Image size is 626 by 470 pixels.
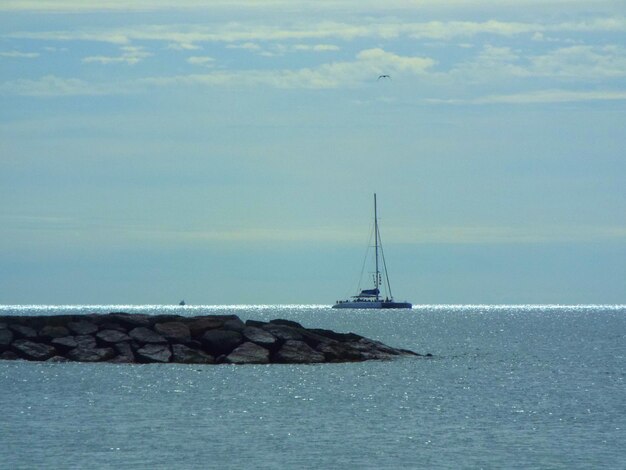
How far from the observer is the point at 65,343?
200ft

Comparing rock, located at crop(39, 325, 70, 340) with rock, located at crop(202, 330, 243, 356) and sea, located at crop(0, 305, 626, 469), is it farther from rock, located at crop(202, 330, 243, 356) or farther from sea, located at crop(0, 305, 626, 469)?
rock, located at crop(202, 330, 243, 356)

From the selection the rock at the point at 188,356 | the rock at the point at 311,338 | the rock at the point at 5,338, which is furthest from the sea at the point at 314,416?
the rock at the point at 311,338

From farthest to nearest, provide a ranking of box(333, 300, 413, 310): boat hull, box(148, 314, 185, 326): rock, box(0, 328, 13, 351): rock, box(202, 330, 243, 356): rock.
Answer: box(333, 300, 413, 310): boat hull → box(148, 314, 185, 326): rock → box(0, 328, 13, 351): rock → box(202, 330, 243, 356): rock

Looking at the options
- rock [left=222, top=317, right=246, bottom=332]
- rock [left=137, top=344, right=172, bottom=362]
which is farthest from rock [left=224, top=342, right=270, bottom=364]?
rock [left=137, top=344, right=172, bottom=362]

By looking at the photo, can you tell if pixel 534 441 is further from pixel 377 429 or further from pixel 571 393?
pixel 571 393

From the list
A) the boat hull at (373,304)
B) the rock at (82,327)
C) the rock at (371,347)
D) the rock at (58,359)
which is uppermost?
the boat hull at (373,304)

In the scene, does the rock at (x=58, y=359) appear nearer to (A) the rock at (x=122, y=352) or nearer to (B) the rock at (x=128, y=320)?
(A) the rock at (x=122, y=352)

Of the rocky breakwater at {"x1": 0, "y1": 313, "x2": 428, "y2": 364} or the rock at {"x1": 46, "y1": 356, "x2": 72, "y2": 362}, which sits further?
the rocky breakwater at {"x1": 0, "y1": 313, "x2": 428, "y2": 364}

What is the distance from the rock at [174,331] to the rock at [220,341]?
104cm

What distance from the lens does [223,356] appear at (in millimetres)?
61469

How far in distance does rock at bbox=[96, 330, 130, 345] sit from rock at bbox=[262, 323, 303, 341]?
752 centimetres

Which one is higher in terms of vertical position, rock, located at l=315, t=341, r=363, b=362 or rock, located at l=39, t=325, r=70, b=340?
rock, located at l=39, t=325, r=70, b=340

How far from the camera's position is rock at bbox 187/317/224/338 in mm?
62000

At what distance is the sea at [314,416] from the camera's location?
3344 centimetres
